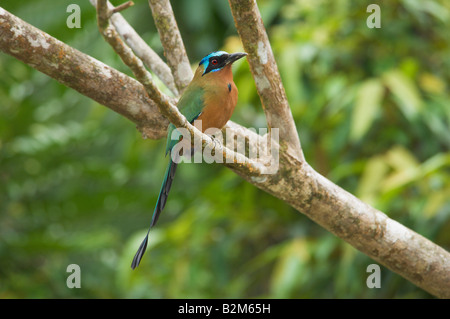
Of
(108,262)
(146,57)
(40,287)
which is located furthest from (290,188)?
(108,262)

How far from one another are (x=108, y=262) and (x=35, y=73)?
1.73 meters

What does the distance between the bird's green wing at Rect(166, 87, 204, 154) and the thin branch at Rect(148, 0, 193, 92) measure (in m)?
0.28

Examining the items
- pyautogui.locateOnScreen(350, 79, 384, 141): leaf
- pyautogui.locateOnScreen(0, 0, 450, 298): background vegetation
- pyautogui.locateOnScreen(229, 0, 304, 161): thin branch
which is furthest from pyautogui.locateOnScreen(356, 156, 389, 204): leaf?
pyautogui.locateOnScreen(229, 0, 304, 161): thin branch

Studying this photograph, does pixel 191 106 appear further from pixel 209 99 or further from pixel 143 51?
pixel 143 51

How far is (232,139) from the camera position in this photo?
2176mm

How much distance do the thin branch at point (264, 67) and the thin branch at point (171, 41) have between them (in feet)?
1.37

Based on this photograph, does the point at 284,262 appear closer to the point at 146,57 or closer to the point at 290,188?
the point at 290,188

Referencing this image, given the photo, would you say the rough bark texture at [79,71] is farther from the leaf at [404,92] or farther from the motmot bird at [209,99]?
the leaf at [404,92]

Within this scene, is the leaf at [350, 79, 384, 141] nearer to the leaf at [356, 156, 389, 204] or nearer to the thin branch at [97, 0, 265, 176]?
the leaf at [356, 156, 389, 204]

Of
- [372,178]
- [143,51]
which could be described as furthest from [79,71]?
[372,178]

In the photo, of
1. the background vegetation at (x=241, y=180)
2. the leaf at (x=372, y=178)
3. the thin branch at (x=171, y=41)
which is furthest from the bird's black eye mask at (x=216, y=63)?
the leaf at (x=372, y=178)

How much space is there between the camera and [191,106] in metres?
1.93

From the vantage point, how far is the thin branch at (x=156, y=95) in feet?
3.96

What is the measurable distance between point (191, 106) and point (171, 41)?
0.40 metres
